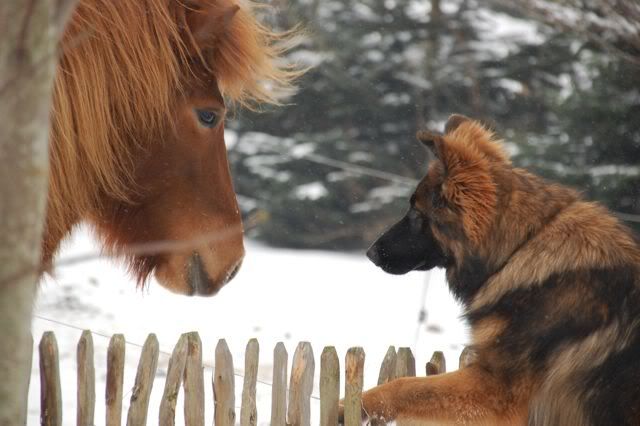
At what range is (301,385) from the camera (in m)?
4.34

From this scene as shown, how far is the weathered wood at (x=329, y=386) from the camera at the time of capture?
14.1 feet

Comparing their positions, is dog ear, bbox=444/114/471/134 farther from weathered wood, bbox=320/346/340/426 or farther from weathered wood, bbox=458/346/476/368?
weathered wood, bbox=320/346/340/426

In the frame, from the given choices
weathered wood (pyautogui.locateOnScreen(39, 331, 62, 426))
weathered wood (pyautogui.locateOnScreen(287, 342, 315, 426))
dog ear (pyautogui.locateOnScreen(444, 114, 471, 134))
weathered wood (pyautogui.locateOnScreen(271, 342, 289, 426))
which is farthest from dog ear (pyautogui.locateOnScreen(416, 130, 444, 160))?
weathered wood (pyautogui.locateOnScreen(39, 331, 62, 426))

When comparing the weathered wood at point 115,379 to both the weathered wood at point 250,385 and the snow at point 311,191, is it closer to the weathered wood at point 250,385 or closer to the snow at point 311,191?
the weathered wood at point 250,385

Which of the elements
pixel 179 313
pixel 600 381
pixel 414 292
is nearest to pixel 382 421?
pixel 600 381

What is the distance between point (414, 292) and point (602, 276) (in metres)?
8.80

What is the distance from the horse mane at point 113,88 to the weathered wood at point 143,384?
93 centimetres

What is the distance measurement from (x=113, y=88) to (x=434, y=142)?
1597 mm

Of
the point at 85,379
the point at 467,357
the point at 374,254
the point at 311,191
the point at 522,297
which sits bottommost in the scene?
the point at 85,379

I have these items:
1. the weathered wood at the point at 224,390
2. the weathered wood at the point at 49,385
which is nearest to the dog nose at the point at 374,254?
the weathered wood at the point at 224,390

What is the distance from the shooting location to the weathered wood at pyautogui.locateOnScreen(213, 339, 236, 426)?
4316 mm

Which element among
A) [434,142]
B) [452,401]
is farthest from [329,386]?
[434,142]

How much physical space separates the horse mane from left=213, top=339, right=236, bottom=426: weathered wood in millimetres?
1108

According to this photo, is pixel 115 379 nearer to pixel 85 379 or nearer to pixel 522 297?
pixel 85 379
